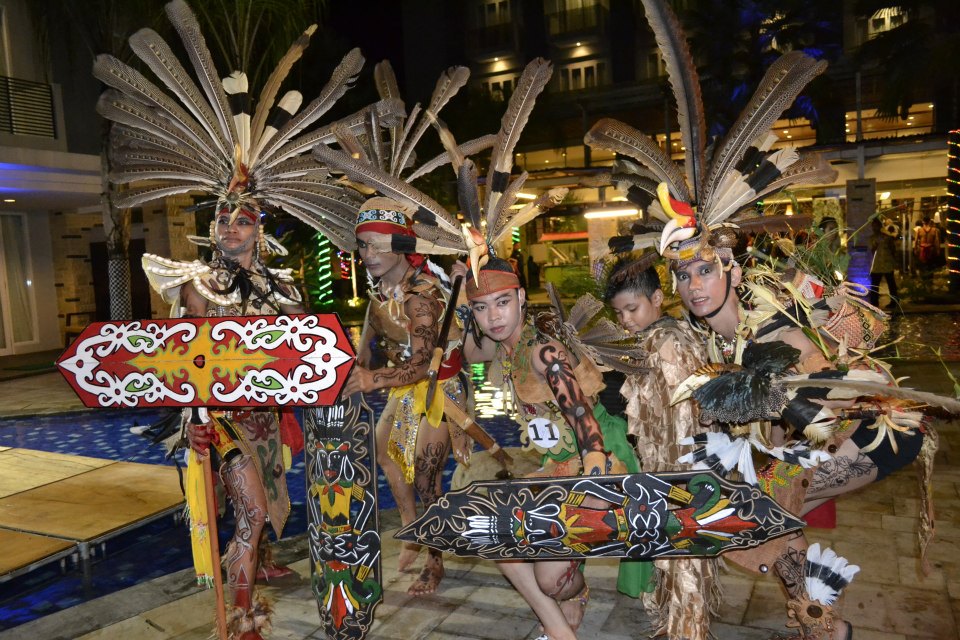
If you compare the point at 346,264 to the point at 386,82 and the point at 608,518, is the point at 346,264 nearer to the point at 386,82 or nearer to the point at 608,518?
the point at 386,82

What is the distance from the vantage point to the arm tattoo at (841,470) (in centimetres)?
283

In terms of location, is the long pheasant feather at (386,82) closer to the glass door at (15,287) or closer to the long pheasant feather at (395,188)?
the long pheasant feather at (395,188)

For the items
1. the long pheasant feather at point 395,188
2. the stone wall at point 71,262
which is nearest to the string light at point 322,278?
the stone wall at point 71,262

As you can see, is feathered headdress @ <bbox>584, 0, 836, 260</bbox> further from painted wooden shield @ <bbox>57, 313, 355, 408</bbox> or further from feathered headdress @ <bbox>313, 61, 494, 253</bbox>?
painted wooden shield @ <bbox>57, 313, 355, 408</bbox>

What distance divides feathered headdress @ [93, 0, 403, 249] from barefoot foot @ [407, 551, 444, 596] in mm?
1814

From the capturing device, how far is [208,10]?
10.6 metres

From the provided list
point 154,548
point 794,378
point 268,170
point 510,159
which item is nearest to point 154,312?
point 154,548

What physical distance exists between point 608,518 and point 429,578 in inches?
A: 67.5

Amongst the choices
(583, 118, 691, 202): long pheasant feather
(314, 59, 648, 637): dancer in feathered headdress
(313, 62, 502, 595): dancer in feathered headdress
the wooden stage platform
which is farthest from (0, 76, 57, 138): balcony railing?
(583, 118, 691, 202): long pheasant feather

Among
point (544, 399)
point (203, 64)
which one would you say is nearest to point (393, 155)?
point (203, 64)

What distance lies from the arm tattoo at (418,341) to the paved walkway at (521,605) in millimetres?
1265

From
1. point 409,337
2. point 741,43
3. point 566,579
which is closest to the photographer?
point 566,579

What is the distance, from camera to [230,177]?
11.9ft

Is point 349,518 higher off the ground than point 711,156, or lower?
lower
